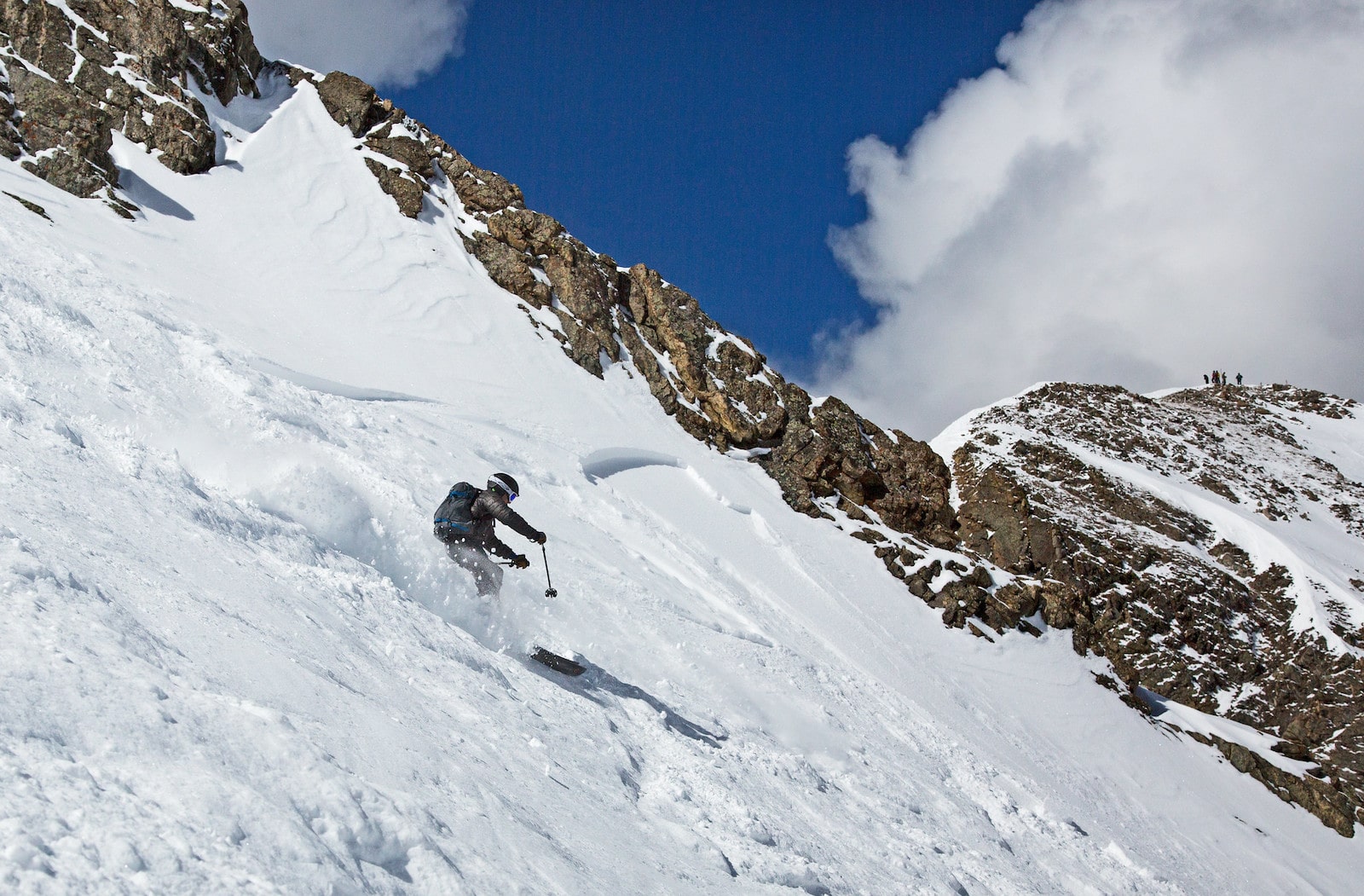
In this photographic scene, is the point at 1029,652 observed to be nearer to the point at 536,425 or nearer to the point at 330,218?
the point at 536,425

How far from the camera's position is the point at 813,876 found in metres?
7.50

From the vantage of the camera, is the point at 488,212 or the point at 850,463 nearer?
the point at 850,463

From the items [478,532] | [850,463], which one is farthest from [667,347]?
[478,532]

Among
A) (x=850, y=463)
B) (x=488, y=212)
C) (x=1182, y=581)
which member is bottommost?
(x=850, y=463)

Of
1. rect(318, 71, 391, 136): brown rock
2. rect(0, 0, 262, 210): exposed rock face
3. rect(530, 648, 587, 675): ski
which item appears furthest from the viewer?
rect(318, 71, 391, 136): brown rock

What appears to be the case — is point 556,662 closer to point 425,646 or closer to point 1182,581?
point 425,646

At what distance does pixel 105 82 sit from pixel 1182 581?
4795 cm

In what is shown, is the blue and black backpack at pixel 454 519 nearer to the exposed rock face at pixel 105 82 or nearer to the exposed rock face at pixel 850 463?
the exposed rock face at pixel 850 463

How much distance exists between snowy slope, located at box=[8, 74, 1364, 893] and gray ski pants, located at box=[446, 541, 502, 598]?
24cm

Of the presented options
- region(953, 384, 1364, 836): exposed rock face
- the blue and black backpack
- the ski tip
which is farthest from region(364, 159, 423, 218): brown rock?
the ski tip

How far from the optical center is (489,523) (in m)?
9.95

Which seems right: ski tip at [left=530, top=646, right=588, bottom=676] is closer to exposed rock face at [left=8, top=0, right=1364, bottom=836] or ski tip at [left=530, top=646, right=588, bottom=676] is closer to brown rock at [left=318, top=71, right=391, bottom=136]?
exposed rock face at [left=8, top=0, right=1364, bottom=836]

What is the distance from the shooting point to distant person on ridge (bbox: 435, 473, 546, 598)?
976 centimetres

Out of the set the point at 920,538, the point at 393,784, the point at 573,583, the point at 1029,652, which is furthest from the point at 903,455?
the point at 393,784
